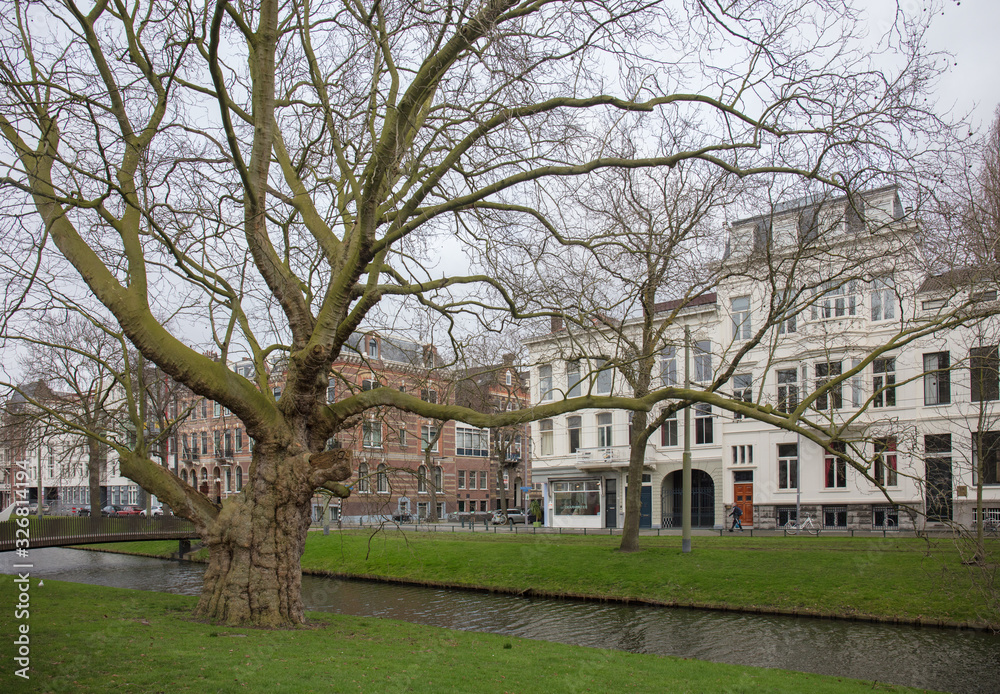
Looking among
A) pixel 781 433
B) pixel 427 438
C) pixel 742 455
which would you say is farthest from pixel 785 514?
pixel 427 438

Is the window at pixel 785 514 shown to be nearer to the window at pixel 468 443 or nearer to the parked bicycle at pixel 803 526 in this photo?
the parked bicycle at pixel 803 526

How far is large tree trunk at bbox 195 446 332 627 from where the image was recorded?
36.6 ft

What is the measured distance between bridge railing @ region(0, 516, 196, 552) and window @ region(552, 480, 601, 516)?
1968cm

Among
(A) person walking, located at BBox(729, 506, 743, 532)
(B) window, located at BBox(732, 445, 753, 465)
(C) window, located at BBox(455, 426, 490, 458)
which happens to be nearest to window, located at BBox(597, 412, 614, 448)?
(B) window, located at BBox(732, 445, 753, 465)

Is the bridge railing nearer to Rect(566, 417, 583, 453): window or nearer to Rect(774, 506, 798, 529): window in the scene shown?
Rect(566, 417, 583, 453): window

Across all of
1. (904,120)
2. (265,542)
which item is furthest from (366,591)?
(904,120)

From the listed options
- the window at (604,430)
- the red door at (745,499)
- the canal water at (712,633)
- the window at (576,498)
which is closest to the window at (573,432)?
the window at (604,430)

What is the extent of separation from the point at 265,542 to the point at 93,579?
58.8ft

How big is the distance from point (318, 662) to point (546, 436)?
3466cm

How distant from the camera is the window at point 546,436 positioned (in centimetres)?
4278

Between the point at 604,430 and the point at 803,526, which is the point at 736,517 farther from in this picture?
the point at 604,430

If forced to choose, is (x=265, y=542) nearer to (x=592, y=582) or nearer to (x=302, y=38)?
(x=302, y=38)

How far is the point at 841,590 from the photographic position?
1784 centimetres

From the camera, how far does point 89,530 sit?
27797 mm
